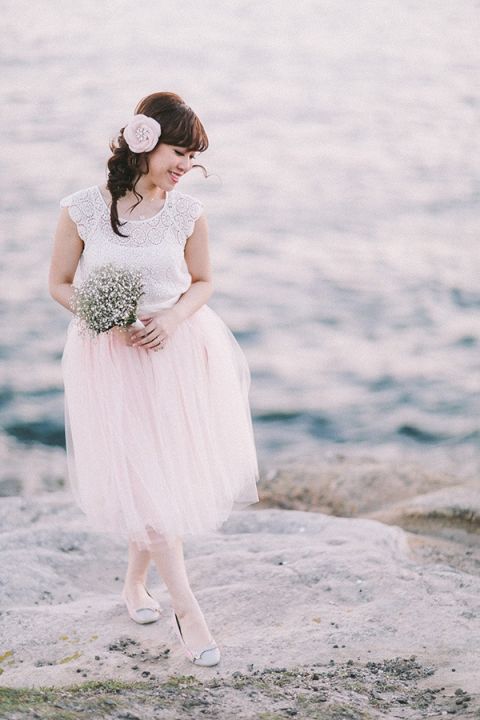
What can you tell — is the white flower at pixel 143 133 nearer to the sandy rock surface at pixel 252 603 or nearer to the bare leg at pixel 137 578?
the bare leg at pixel 137 578

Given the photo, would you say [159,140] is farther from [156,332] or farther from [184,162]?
[156,332]

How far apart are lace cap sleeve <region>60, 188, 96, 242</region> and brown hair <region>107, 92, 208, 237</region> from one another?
7 centimetres

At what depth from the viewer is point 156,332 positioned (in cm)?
339

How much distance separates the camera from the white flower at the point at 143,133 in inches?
131

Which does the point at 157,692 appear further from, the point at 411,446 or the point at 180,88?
the point at 180,88

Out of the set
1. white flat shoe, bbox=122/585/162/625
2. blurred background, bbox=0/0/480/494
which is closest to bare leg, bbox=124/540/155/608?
white flat shoe, bbox=122/585/162/625

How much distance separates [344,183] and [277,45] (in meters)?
6.20

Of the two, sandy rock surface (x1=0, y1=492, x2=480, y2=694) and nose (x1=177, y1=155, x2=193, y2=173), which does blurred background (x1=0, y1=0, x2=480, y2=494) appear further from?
nose (x1=177, y1=155, x2=193, y2=173)

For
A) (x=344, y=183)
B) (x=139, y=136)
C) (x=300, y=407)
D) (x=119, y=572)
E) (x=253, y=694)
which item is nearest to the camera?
(x=253, y=694)

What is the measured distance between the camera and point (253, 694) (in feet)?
9.74

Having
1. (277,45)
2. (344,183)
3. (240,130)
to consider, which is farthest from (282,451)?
(277,45)

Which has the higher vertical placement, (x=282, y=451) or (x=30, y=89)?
(x=30, y=89)

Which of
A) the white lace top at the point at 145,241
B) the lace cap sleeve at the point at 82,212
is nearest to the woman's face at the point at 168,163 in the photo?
the white lace top at the point at 145,241

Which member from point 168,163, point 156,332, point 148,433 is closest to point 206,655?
point 148,433
